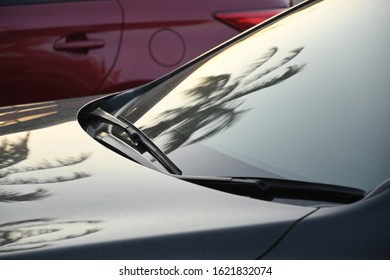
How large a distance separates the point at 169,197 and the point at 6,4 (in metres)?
3.11

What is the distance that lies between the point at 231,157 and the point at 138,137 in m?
0.34

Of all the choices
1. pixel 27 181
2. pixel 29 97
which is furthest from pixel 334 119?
pixel 29 97

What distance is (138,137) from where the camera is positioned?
2.84 meters

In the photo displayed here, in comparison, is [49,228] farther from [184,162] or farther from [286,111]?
[286,111]

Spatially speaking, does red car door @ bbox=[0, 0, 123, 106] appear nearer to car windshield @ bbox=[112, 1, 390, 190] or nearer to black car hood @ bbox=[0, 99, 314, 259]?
car windshield @ bbox=[112, 1, 390, 190]

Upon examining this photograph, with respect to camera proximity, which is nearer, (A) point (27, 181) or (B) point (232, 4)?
(A) point (27, 181)

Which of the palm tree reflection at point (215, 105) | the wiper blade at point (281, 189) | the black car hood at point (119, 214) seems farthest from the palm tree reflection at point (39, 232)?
the palm tree reflection at point (215, 105)

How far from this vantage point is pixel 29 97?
16.9ft

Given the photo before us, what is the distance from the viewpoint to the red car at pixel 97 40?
5148mm

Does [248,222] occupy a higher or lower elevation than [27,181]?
lower

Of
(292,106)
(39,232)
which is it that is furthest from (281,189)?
(39,232)

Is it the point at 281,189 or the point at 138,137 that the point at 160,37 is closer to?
the point at 138,137

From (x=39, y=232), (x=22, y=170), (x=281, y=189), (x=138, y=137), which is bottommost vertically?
(x=39, y=232)

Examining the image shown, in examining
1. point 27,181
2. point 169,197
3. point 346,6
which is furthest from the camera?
point 346,6
